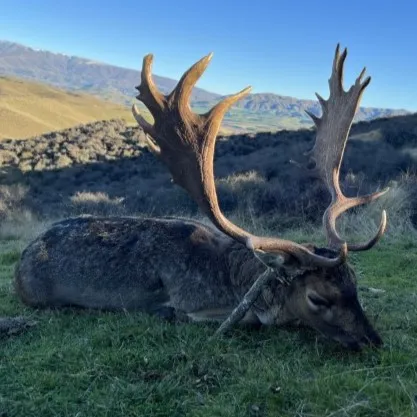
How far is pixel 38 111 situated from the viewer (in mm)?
103188

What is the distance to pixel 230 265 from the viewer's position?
20.6 ft

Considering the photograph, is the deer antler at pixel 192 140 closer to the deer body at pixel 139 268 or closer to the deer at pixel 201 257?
the deer at pixel 201 257

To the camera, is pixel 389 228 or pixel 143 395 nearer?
pixel 143 395

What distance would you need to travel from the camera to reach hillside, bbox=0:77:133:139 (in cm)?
8362

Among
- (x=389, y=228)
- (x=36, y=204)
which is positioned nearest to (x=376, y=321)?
(x=389, y=228)

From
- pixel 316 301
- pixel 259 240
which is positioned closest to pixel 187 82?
pixel 259 240

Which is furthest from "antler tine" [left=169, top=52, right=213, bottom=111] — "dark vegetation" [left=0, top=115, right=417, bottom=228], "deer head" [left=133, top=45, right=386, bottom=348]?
"dark vegetation" [left=0, top=115, right=417, bottom=228]

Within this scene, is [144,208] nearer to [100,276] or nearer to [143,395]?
[100,276]

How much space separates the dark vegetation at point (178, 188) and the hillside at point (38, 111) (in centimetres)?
3139

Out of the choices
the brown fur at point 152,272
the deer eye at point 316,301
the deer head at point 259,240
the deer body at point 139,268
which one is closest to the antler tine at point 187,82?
the deer head at point 259,240

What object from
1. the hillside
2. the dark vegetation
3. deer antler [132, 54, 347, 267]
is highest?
deer antler [132, 54, 347, 267]

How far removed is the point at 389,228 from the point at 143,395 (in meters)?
8.82

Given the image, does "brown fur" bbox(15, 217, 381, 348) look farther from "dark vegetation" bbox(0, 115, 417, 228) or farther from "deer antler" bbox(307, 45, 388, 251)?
"dark vegetation" bbox(0, 115, 417, 228)

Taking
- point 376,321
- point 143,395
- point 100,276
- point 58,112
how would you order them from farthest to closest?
point 58,112, point 100,276, point 376,321, point 143,395
